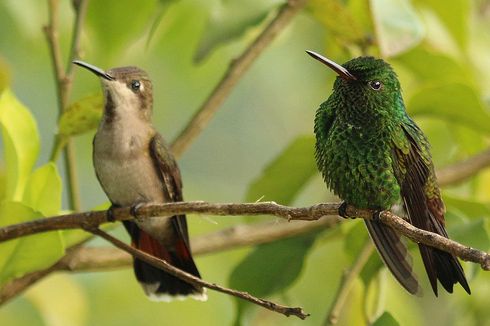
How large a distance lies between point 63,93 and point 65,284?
3.61 ft

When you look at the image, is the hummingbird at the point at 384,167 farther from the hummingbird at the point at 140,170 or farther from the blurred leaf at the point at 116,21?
the blurred leaf at the point at 116,21

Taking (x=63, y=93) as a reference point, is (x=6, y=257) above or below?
below

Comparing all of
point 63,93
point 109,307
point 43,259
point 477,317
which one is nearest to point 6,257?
point 43,259

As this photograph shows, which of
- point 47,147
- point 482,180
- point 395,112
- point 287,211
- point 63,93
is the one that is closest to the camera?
point 287,211

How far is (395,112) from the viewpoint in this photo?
2.07m

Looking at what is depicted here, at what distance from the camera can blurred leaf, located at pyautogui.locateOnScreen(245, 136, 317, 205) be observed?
9.89 ft

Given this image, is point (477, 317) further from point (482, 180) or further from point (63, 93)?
point (63, 93)

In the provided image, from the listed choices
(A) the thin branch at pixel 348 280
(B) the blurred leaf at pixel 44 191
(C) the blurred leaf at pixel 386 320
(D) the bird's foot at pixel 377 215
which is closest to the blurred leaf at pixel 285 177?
(A) the thin branch at pixel 348 280

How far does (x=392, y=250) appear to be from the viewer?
7.13 ft

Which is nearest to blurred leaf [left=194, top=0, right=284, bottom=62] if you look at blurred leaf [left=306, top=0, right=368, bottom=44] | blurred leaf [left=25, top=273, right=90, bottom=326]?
blurred leaf [left=306, top=0, right=368, bottom=44]

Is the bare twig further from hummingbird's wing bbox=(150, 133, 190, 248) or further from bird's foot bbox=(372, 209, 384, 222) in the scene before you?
bird's foot bbox=(372, 209, 384, 222)

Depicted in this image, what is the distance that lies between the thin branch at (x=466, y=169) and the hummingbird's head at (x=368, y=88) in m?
1.13

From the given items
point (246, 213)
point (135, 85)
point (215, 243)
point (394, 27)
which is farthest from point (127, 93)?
point (246, 213)

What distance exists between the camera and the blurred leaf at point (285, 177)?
302cm
